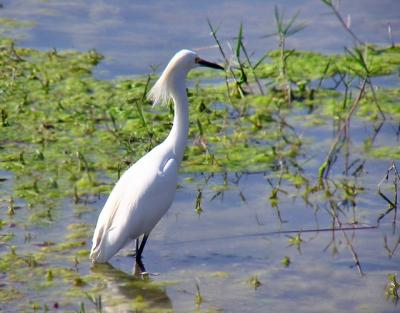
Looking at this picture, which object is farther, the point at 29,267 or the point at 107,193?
the point at 107,193

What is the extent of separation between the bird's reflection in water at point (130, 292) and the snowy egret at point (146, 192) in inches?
4.2

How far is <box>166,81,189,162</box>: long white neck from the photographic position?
20.6 ft

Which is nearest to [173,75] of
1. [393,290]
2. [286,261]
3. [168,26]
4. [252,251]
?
[252,251]

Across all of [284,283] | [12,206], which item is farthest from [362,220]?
[12,206]

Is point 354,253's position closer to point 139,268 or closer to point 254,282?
point 254,282

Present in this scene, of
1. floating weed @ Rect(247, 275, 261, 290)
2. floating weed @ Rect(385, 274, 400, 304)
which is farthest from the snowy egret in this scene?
floating weed @ Rect(385, 274, 400, 304)

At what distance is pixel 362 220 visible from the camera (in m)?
6.45

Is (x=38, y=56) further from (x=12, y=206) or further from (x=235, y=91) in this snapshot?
(x=12, y=206)

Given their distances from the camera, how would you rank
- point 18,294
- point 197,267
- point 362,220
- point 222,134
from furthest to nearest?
point 222,134
point 362,220
point 197,267
point 18,294

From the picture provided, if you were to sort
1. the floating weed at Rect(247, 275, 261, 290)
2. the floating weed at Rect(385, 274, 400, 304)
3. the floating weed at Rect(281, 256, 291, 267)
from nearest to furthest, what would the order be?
the floating weed at Rect(385, 274, 400, 304), the floating weed at Rect(247, 275, 261, 290), the floating weed at Rect(281, 256, 291, 267)

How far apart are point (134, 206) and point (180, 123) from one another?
2.14ft

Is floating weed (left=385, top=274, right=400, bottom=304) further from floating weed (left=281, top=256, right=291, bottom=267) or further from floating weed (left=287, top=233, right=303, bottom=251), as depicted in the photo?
floating weed (left=287, top=233, right=303, bottom=251)

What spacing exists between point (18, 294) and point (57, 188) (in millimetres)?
1466

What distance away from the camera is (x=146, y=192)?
6.00m
